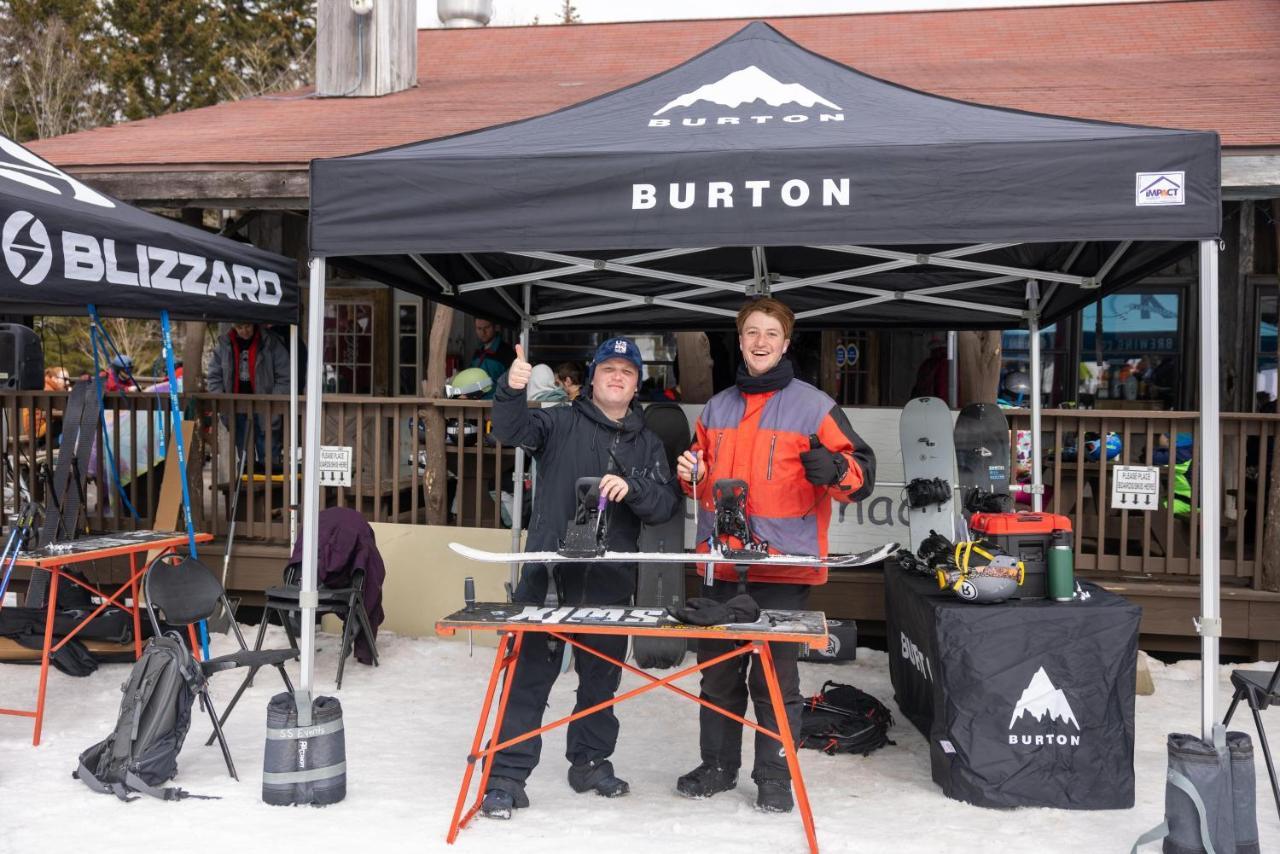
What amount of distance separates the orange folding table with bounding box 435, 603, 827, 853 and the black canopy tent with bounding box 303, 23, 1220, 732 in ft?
2.56

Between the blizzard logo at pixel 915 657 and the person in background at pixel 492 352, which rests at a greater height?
the person in background at pixel 492 352

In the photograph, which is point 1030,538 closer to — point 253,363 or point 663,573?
point 663,573

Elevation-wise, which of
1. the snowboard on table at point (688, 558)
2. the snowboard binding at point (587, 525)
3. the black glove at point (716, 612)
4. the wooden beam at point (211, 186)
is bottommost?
the black glove at point (716, 612)

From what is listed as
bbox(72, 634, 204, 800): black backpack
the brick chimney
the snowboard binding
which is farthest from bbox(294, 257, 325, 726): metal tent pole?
the brick chimney

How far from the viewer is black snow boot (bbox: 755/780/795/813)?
3.62 metres

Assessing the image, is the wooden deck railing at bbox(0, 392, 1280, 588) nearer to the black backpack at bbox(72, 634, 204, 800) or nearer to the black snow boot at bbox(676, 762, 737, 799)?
the black backpack at bbox(72, 634, 204, 800)

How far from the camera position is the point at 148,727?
378 centimetres

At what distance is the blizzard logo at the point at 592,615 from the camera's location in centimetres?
333

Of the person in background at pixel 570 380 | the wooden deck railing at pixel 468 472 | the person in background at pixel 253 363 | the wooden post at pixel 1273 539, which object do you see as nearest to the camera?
the wooden post at pixel 1273 539

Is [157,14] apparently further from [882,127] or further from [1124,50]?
[882,127]

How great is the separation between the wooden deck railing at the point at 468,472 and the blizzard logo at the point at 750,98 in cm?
303

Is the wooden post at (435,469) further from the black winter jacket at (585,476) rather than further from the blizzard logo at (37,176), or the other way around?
the black winter jacket at (585,476)

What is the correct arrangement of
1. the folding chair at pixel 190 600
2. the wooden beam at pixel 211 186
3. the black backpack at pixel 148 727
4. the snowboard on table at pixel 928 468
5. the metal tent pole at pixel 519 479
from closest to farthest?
the black backpack at pixel 148 727 < the folding chair at pixel 190 600 < the snowboard on table at pixel 928 468 < the metal tent pole at pixel 519 479 < the wooden beam at pixel 211 186

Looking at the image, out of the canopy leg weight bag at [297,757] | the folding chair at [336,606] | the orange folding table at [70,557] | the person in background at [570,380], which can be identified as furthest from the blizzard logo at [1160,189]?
the orange folding table at [70,557]
